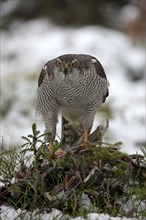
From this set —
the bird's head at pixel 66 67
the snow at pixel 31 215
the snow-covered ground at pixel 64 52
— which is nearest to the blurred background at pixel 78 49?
the snow-covered ground at pixel 64 52

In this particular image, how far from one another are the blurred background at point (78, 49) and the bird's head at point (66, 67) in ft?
8.46

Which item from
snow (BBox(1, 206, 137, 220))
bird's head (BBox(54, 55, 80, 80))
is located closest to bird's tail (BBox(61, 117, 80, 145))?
bird's head (BBox(54, 55, 80, 80))

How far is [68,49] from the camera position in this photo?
12688 millimetres

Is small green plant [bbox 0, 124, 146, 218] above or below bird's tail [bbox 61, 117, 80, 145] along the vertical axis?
below

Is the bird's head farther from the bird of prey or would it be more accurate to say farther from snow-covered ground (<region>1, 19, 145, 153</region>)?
snow-covered ground (<region>1, 19, 145, 153</region>)

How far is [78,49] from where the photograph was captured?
41.4 feet

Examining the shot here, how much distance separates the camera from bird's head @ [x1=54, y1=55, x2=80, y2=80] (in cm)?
537

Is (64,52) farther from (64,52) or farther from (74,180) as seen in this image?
(74,180)

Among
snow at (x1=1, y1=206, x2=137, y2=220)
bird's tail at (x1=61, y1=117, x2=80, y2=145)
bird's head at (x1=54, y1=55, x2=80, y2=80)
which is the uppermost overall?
bird's head at (x1=54, y1=55, x2=80, y2=80)

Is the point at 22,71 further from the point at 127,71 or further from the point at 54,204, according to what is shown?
the point at 54,204

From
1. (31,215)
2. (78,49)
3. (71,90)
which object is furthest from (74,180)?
(78,49)

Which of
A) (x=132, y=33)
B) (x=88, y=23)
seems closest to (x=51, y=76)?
(x=132, y=33)

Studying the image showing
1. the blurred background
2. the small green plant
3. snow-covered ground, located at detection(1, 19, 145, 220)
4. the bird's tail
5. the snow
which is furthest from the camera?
the blurred background

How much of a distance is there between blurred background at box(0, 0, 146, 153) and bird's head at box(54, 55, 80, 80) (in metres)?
2.58
